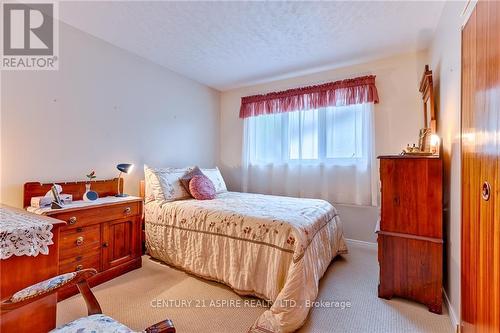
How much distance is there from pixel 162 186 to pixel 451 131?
110 inches

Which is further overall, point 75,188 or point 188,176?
point 188,176

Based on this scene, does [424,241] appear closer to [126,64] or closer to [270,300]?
[270,300]

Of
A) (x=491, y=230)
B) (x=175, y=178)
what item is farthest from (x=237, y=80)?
(x=491, y=230)

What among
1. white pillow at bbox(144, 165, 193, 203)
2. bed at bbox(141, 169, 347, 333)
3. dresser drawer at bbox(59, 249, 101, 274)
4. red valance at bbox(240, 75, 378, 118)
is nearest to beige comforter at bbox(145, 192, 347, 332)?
bed at bbox(141, 169, 347, 333)

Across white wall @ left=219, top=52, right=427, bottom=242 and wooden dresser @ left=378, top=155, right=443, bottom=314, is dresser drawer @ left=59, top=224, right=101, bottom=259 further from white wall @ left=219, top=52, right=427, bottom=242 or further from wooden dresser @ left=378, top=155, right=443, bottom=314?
white wall @ left=219, top=52, right=427, bottom=242

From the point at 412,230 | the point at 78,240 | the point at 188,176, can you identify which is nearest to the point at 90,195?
the point at 78,240

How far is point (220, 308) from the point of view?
1865mm

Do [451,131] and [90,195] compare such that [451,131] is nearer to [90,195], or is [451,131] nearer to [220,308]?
[220,308]

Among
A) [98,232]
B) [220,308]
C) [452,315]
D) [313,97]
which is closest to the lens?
[452,315]

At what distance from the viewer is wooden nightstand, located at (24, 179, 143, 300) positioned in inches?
78.5

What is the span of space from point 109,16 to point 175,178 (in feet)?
5.82

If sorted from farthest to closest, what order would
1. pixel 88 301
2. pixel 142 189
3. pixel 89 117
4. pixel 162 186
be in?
pixel 142 189 < pixel 162 186 < pixel 89 117 < pixel 88 301

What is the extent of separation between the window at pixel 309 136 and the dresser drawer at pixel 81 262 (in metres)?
2.54

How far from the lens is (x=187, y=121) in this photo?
3.76 metres
